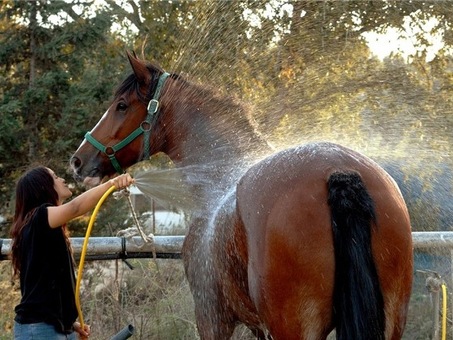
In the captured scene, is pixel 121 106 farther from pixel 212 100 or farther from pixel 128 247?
pixel 128 247

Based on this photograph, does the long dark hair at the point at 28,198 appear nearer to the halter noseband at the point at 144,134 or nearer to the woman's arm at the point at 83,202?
the woman's arm at the point at 83,202

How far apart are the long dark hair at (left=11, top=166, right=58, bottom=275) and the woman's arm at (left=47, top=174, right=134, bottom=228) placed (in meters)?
0.21

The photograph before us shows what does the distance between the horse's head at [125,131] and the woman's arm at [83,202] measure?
1160 millimetres

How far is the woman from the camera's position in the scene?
158 inches

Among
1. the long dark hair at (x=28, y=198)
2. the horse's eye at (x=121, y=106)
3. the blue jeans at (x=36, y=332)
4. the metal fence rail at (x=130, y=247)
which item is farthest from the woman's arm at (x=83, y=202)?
the metal fence rail at (x=130, y=247)

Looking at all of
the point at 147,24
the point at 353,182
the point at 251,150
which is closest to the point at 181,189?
the point at 251,150

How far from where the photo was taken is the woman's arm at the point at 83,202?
395cm

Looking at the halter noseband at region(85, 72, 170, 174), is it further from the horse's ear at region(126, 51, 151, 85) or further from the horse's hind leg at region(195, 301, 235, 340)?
the horse's hind leg at region(195, 301, 235, 340)

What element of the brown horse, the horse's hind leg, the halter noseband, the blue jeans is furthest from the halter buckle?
the blue jeans

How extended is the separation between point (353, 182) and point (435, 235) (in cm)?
226

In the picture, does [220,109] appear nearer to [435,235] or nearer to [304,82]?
[435,235]

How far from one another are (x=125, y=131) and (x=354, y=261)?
2.31m

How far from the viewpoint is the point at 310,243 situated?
3.34 meters

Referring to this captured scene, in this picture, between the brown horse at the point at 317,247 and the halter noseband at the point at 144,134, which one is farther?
the halter noseband at the point at 144,134
